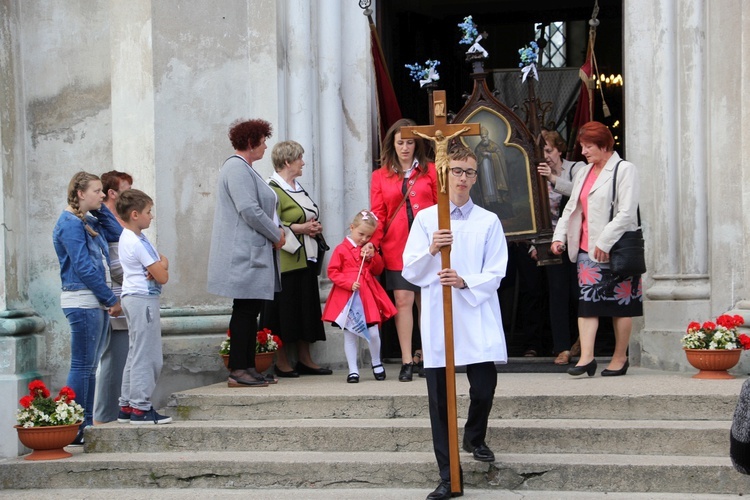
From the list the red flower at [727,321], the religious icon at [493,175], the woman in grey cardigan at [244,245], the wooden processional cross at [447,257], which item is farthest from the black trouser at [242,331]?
the red flower at [727,321]

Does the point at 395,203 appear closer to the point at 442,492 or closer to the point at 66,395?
the point at 66,395

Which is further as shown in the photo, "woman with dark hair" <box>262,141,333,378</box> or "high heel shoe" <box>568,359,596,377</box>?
"woman with dark hair" <box>262,141,333,378</box>

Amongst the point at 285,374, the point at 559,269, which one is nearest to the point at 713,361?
the point at 559,269

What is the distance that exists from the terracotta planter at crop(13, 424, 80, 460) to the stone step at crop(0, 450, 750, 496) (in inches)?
4.3

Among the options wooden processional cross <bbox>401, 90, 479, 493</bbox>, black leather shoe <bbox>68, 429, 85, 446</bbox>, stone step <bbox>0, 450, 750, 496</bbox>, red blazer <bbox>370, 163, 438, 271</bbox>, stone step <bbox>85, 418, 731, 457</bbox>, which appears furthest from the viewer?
red blazer <bbox>370, 163, 438, 271</bbox>

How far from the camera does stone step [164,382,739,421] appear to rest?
21.5 feet

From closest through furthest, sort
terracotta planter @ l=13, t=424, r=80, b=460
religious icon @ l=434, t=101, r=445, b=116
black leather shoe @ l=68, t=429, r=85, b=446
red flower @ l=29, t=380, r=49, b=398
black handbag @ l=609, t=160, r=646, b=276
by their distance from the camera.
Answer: religious icon @ l=434, t=101, r=445, b=116, terracotta planter @ l=13, t=424, r=80, b=460, red flower @ l=29, t=380, r=49, b=398, black leather shoe @ l=68, t=429, r=85, b=446, black handbag @ l=609, t=160, r=646, b=276

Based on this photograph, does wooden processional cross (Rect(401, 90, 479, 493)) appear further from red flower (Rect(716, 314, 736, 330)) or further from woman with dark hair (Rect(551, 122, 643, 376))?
red flower (Rect(716, 314, 736, 330))

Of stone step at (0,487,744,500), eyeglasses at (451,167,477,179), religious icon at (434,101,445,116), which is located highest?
religious icon at (434,101,445,116)

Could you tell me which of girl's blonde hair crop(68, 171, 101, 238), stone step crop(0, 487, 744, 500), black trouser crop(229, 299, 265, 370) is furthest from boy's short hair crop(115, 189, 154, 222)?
stone step crop(0, 487, 744, 500)

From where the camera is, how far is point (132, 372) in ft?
23.0

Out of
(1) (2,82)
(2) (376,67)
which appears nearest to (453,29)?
(2) (376,67)

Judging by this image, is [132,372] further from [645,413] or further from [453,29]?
[453,29]

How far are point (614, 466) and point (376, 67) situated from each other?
4245 mm
